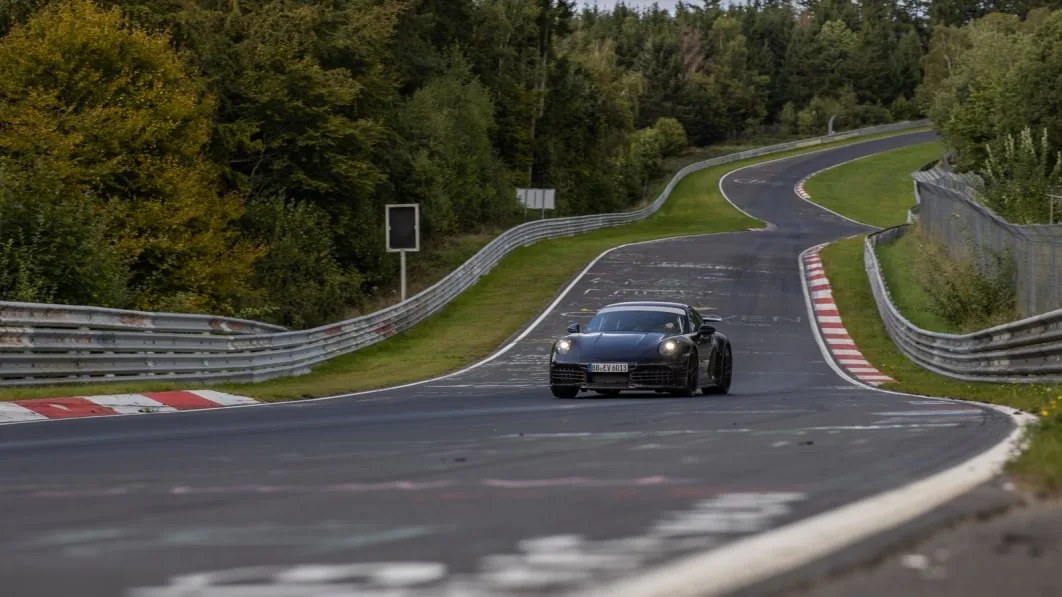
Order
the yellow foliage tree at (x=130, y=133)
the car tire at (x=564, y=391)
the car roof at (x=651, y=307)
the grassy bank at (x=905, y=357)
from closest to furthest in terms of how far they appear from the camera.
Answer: the grassy bank at (x=905, y=357)
the car tire at (x=564, y=391)
the car roof at (x=651, y=307)
the yellow foliage tree at (x=130, y=133)

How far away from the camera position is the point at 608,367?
17.9 m

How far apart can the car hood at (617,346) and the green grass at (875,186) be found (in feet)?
197

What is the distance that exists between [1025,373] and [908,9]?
18459cm

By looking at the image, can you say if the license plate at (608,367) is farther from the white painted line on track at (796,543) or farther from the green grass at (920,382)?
the white painted line on track at (796,543)

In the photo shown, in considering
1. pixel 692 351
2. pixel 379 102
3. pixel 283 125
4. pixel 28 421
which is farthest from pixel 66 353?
pixel 379 102

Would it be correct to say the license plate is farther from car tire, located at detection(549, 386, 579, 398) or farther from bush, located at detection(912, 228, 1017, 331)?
bush, located at detection(912, 228, 1017, 331)

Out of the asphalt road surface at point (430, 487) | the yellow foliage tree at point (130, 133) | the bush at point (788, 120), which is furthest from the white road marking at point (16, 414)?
the bush at point (788, 120)

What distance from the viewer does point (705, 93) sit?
13662 centimetres

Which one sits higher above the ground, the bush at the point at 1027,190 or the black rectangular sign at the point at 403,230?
the bush at the point at 1027,190

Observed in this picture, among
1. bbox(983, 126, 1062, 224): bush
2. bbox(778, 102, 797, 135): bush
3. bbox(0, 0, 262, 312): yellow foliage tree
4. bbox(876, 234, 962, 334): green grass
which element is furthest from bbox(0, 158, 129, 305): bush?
bbox(778, 102, 797, 135): bush

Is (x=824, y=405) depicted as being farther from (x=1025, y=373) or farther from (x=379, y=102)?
(x=379, y=102)

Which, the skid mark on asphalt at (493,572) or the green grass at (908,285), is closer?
the skid mark on asphalt at (493,572)

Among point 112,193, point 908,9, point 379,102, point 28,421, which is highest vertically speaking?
point 908,9

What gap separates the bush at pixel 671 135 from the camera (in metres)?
120
